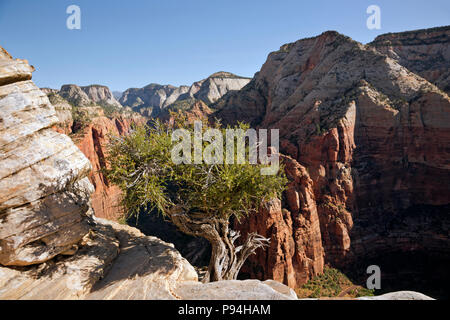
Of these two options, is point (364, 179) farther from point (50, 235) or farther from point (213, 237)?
point (50, 235)

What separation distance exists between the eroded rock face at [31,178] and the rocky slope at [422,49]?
8979 centimetres

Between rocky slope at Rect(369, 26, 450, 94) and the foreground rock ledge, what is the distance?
284ft

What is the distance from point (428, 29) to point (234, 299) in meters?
119

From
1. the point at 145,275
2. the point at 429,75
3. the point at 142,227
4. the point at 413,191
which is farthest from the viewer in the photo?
the point at 429,75

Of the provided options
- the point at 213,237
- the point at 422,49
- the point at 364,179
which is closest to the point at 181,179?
the point at 213,237

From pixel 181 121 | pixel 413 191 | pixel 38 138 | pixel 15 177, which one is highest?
pixel 181 121

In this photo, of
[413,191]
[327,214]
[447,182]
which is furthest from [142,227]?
[447,182]

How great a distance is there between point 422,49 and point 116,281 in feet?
365

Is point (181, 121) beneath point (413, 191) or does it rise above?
above

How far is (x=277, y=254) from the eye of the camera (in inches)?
1231

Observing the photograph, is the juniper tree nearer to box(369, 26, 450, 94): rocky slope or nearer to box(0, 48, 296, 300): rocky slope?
box(0, 48, 296, 300): rocky slope
